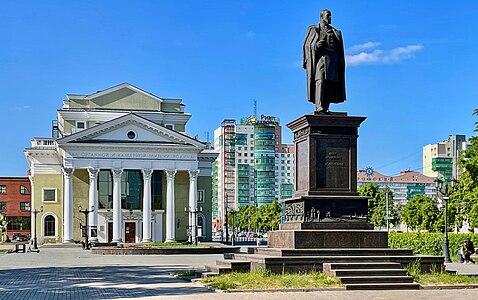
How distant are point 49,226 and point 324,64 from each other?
216 feet

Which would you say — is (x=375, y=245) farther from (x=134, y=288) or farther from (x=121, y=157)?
(x=121, y=157)

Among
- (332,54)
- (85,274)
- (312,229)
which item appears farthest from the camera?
(85,274)

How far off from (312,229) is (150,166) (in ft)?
198

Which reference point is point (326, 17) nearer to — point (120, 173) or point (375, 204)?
point (120, 173)

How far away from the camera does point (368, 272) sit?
20.0 m

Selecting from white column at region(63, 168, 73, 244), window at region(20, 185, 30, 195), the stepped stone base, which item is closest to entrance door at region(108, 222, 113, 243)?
white column at region(63, 168, 73, 244)

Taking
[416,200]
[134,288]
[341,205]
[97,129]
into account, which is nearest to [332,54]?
[341,205]

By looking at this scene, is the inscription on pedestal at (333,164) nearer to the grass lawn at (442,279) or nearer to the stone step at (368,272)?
the stone step at (368,272)

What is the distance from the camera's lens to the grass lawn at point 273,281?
63.3 ft

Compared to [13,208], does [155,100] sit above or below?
above

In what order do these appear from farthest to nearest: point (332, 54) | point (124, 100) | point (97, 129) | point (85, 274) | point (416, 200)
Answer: point (416, 200) → point (124, 100) → point (97, 129) → point (85, 274) → point (332, 54)

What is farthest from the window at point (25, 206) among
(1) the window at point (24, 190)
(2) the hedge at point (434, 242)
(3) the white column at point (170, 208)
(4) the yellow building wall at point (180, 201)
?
(2) the hedge at point (434, 242)

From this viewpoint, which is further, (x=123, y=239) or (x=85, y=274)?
(x=123, y=239)

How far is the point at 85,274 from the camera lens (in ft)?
96.1
